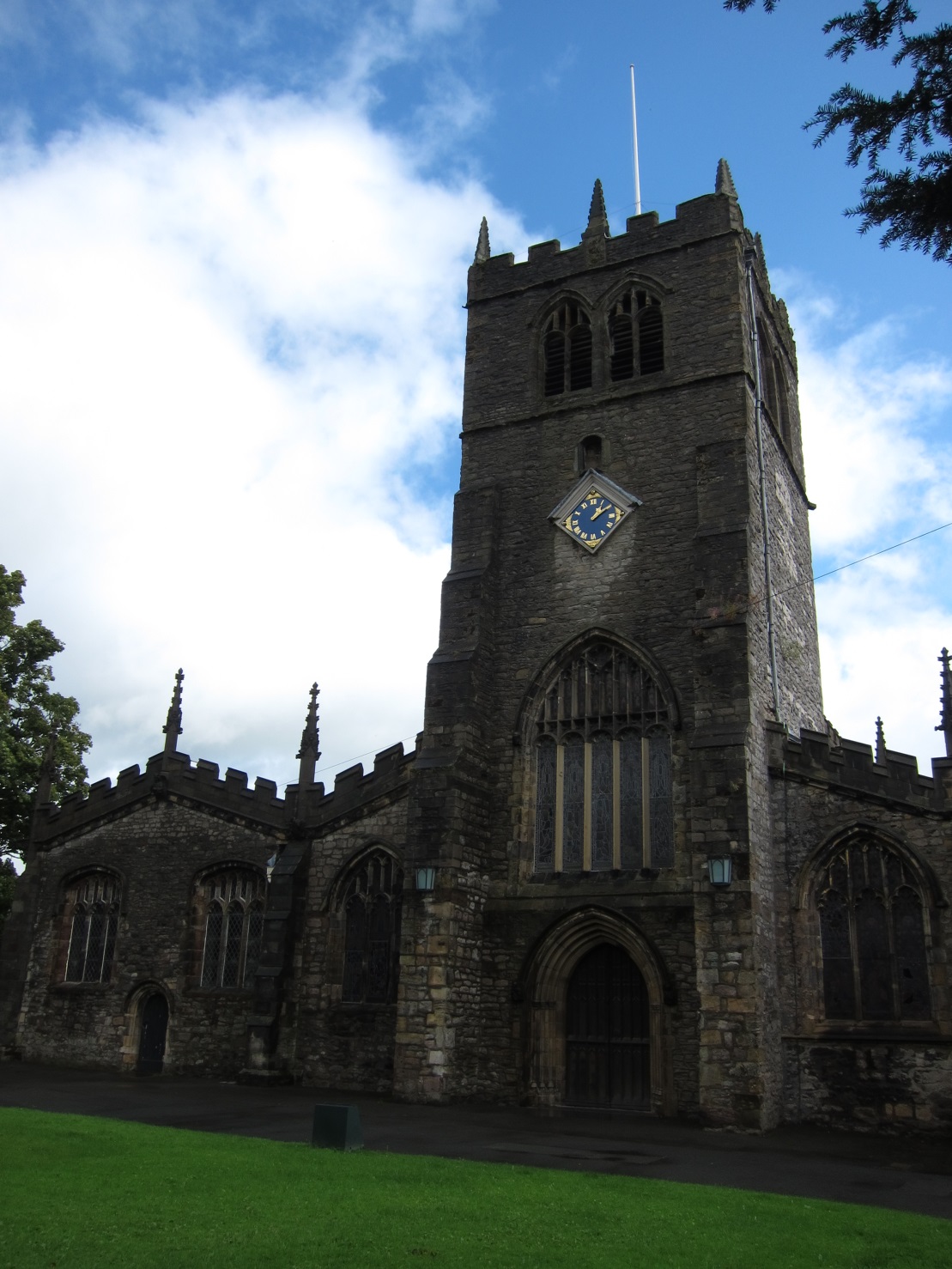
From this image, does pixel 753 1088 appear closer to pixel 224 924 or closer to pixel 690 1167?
pixel 690 1167

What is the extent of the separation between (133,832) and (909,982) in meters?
16.8

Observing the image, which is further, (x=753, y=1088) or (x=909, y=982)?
(x=909, y=982)

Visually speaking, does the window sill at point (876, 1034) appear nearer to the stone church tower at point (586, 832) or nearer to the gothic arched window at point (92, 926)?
the stone church tower at point (586, 832)

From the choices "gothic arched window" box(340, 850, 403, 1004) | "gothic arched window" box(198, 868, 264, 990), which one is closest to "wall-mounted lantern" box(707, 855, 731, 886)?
"gothic arched window" box(340, 850, 403, 1004)

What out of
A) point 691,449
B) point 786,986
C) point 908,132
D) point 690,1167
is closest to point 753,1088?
point 786,986

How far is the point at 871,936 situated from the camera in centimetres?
1698

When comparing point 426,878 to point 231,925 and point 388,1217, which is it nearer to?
point 231,925

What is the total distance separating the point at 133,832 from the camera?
25.0m

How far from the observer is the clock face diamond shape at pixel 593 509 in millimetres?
20859

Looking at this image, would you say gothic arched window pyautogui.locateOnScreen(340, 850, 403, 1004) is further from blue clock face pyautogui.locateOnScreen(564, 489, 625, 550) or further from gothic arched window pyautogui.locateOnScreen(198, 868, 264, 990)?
blue clock face pyautogui.locateOnScreen(564, 489, 625, 550)

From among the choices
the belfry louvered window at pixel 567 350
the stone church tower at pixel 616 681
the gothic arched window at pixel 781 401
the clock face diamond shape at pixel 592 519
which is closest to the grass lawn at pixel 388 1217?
the stone church tower at pixel 616 681

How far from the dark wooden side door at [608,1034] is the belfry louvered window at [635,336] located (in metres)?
11.8

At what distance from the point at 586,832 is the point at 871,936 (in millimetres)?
4916

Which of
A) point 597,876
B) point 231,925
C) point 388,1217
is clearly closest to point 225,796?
point 231,925
